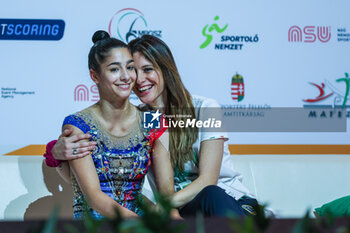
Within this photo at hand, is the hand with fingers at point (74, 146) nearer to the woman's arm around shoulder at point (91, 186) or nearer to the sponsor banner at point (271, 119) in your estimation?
the woman's arm around shoulder at point (91, 186)

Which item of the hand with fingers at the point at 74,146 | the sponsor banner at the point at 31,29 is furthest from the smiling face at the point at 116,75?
the sponsor banner at the point at 31,29

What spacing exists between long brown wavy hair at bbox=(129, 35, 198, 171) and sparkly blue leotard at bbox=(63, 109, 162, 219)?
0.96ft

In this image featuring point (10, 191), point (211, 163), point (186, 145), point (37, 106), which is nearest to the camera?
point (211, 163)

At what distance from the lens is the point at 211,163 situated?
7.29 feet

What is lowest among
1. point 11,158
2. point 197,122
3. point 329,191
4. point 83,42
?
→ point 329,191

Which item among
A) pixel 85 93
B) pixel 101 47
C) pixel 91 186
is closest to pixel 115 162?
pixel 91 186

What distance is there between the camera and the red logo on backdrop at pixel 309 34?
3301 mm

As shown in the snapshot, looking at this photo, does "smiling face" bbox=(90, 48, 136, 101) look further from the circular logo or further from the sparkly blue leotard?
the circular logo

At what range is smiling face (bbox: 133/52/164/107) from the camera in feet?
7.97

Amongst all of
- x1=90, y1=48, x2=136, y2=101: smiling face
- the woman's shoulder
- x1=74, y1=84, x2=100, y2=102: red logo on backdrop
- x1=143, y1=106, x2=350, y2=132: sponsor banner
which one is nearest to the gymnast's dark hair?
x1=90, y1=48, x2=136, y2=101: smiling face

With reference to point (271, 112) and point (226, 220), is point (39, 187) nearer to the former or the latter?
point (271, 112)

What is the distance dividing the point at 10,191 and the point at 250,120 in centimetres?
163

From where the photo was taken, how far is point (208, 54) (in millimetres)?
3289

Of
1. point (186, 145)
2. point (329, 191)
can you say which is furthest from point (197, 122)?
point (329, 191)
